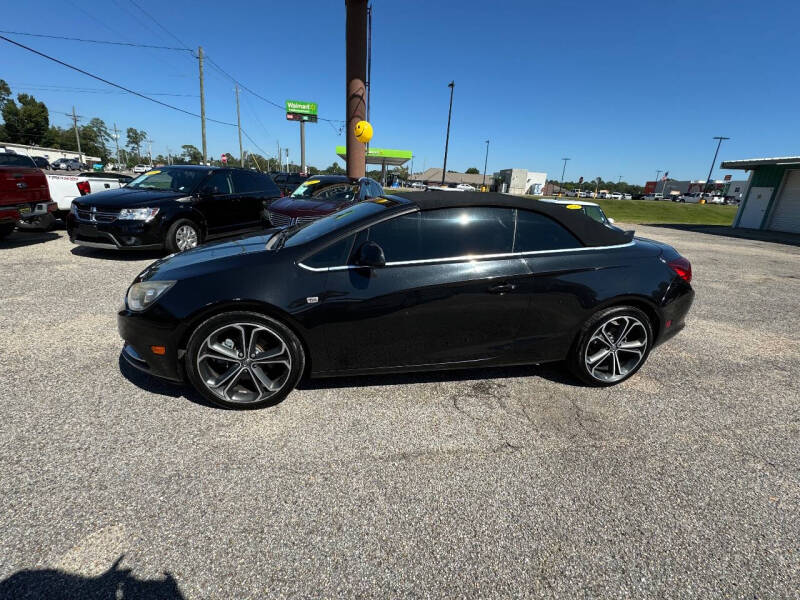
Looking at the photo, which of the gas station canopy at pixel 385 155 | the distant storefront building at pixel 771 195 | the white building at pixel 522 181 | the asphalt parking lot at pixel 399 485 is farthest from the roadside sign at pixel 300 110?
the asphalt parking lot at pixel 399 485

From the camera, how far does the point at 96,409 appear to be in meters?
2.53

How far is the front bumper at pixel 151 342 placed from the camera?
2465 millimetres

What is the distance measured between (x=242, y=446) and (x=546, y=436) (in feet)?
6.26

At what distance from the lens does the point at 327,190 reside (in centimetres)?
855

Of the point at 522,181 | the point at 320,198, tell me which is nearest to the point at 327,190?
the point at 320,198

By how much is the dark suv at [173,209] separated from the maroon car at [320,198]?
0.68 meters

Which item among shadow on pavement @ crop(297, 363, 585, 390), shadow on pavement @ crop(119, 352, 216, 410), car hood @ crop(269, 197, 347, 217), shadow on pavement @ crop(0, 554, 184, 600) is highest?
car hood @ crop(269, 197, 347, 217)

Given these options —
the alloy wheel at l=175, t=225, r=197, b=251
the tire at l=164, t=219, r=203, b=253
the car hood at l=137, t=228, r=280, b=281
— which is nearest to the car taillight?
the car hood at l=137, t=228, r=280, b=281

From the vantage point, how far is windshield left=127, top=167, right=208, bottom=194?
272 inches

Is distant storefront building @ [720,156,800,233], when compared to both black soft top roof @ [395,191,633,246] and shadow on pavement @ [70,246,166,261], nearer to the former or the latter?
black soft top roof @ [395,191,633,246]

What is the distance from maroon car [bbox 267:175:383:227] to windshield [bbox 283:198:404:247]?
3649 millimetres

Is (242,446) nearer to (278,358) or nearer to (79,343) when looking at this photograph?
(278,358)

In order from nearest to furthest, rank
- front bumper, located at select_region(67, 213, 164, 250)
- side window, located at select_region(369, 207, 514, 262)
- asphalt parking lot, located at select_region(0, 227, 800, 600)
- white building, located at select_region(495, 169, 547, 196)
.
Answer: asphalt parking lot, located at select_region(0, 227, 800, 600) → side window, located at select_region(369, 207, 514, 262) → front bumper, located at select_region(67, 213, 164, 250) → white building, located at select_region(495, 169, 547, 196)

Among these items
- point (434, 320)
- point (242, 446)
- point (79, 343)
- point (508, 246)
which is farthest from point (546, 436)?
point (79, 343)
